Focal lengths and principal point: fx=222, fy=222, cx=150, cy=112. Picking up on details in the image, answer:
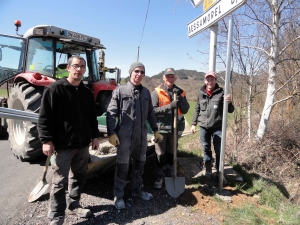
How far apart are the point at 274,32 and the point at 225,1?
215 cm

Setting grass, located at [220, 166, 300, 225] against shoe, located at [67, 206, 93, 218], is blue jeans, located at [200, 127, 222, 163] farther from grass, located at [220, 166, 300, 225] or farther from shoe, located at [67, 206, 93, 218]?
shoe, located at [67, 206, 93, 218]

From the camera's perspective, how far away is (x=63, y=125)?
2.28m

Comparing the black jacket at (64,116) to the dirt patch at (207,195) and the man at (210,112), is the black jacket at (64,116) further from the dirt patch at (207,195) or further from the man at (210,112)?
the man at (210,112)

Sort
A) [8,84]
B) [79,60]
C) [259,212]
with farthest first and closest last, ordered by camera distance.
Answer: [8,84] → [259,212] → [79,60]

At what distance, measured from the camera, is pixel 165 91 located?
3252 millimetres

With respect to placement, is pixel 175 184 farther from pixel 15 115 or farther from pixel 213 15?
pixel 213 15

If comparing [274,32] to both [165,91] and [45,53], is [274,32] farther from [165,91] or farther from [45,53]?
[45,53]

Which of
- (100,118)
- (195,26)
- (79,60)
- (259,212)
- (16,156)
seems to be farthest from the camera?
(100,118)

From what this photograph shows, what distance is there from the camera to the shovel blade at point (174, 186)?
123 inches

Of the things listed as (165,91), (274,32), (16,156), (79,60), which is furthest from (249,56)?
(16,156)

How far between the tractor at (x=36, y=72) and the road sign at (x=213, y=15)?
220 cm

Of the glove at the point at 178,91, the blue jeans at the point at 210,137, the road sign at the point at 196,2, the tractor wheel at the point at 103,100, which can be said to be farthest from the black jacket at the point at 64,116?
the tractor wheel at the point at 103,100

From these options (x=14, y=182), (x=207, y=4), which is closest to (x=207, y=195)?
(x=207, y=4)

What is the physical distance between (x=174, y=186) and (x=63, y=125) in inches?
70.3
